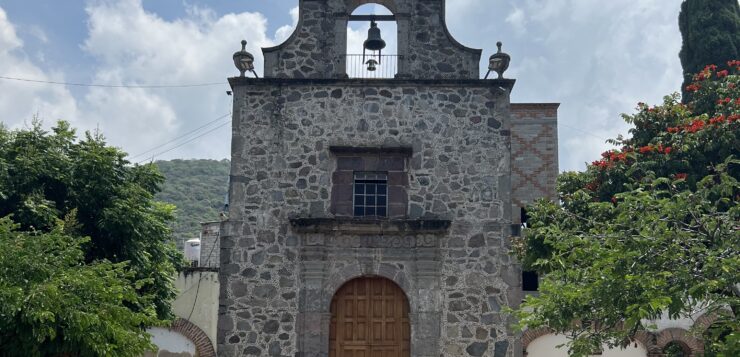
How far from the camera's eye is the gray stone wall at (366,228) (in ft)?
51.4

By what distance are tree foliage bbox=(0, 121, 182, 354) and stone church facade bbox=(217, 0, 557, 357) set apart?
1.58 metres

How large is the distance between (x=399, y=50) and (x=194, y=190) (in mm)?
54081

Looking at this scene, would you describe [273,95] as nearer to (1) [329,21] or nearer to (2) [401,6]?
(1) [329,21]

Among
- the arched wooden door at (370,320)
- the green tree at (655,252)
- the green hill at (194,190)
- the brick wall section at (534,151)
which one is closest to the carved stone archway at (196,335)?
the arched wooden door at (370,320)

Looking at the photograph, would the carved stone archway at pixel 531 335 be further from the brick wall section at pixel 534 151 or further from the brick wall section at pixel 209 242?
the brick wall section at pixel 209 242

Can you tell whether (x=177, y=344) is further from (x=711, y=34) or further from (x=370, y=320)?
(x=711, y=34)

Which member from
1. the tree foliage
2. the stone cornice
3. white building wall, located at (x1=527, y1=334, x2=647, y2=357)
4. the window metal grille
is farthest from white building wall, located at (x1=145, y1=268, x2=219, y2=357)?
white building wall, located at (x1=527, y1=334, x2=647, y2=357)

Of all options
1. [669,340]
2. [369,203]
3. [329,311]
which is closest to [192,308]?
[329,311]

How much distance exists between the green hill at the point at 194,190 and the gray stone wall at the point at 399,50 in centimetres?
3751

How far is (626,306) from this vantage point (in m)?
10.4

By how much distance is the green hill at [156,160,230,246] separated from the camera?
58781 mm

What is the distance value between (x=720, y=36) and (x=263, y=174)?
12047mm

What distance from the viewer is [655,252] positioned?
1019cm

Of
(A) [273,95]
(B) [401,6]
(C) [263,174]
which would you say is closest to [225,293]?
(C) [263,174]
